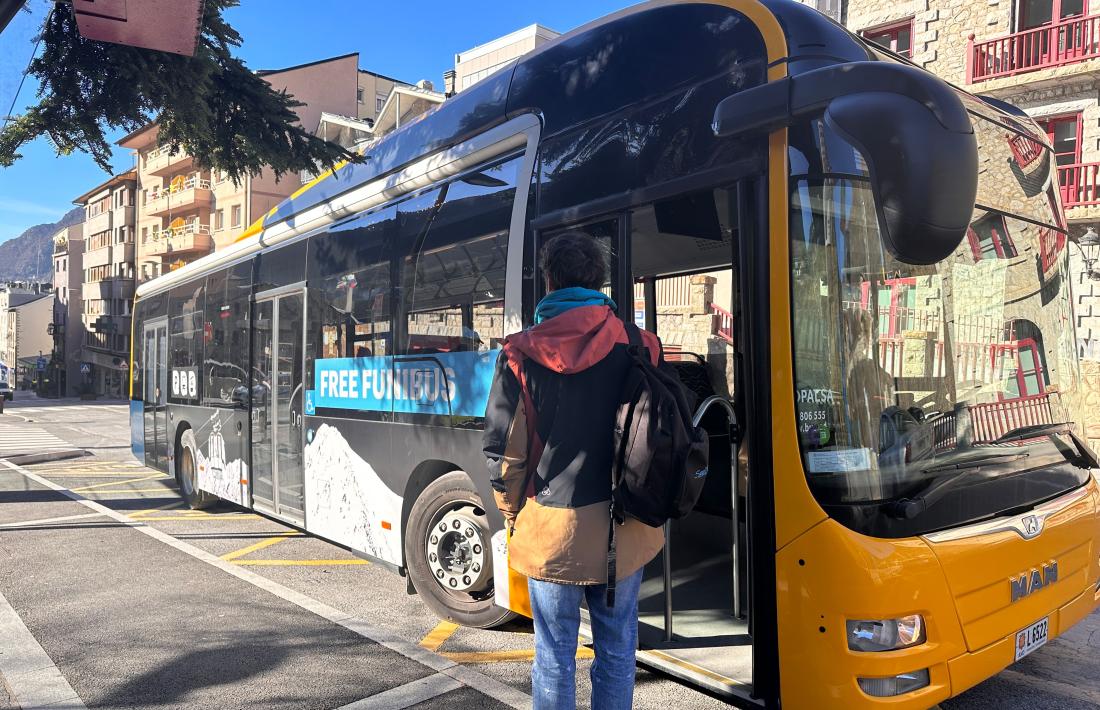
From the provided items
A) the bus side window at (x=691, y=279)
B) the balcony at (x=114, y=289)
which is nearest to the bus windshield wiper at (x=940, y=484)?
the bus side window at (x=691, y=279)

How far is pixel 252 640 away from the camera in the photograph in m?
4.80

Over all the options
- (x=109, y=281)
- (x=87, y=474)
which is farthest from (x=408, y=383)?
(x=109, y=281)

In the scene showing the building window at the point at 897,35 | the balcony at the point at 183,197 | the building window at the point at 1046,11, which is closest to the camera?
the building window at the point at 1046,11

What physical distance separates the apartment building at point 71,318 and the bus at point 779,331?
81309 millimetres

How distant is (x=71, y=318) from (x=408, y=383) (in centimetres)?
Result: 8564

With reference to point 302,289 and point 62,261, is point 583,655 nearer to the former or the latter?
point 302,289

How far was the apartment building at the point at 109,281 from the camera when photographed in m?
62.6

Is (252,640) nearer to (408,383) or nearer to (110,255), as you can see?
(408,383)

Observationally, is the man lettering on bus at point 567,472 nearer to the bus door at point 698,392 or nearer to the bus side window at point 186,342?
the bus door at point 698,392

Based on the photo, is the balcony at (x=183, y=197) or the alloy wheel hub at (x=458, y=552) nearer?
the alloy wheel hub at (x=458, y=552)

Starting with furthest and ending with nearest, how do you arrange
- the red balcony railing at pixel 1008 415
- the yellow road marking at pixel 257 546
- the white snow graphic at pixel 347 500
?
the yellow road marking at pixel 257 546
the white snow graphic at pixel 347 500
the red balcony railing at pixel 1008 415

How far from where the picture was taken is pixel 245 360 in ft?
26.2

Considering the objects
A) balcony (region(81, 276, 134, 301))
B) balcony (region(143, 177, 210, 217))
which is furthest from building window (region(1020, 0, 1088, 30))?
balcony (region(81, 276, 134, 301))

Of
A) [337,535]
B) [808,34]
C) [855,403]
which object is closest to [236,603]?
[337,535]
